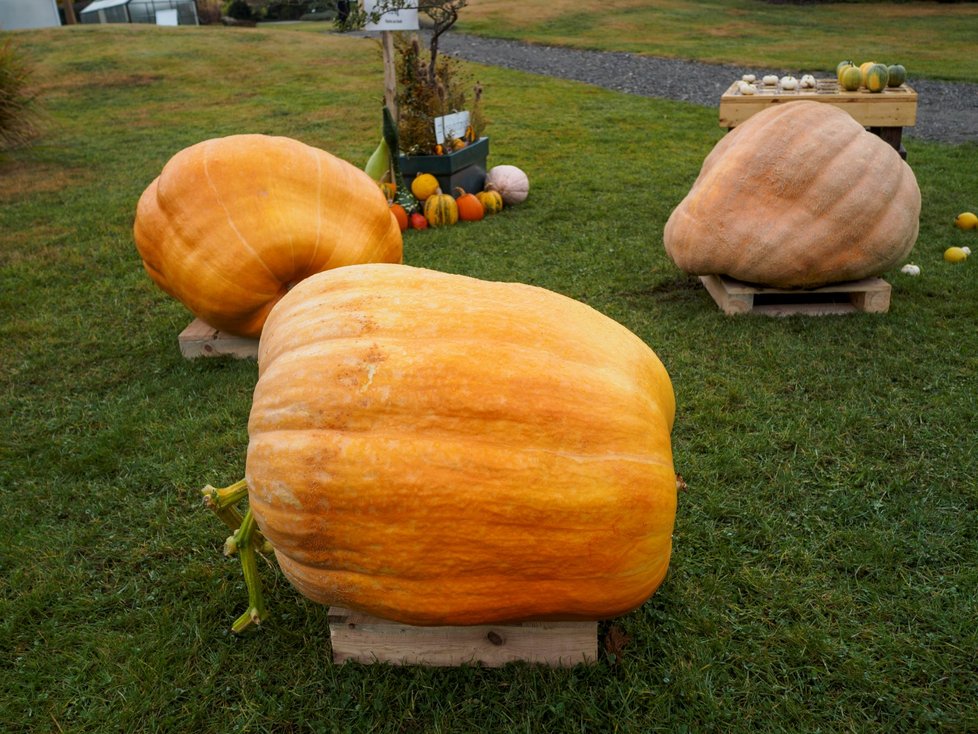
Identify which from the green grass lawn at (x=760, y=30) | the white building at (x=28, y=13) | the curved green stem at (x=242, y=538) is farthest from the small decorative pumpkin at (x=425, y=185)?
the white building at (x=28, y=13)

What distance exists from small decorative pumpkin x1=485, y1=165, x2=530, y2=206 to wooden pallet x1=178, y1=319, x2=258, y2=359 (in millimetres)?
3766

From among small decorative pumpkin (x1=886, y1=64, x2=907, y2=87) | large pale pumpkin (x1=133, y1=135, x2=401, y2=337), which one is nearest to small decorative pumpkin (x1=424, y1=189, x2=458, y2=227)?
large pale pumpkin (x1=133, y1=135, x2=401, y2=337)

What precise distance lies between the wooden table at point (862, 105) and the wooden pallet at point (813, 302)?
6.85 ft

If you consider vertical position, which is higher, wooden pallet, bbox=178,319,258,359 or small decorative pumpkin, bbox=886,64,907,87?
small decorative pumpkin, bbox=886,64,907,87

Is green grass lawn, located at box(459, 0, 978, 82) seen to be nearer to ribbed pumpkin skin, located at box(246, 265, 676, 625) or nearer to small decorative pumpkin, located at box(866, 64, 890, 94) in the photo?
small decorative pumpkin, located at box(866, 64, 890, 94)

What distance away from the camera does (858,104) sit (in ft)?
20.3

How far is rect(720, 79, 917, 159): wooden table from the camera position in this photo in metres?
6.14

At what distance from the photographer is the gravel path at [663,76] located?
35.5 ft

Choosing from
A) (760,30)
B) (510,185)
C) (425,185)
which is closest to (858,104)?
(510,185)

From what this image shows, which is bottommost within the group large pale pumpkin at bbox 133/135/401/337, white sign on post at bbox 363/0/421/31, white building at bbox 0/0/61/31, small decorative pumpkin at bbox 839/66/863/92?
large pale pumpkin at bbox 133/135/401/337

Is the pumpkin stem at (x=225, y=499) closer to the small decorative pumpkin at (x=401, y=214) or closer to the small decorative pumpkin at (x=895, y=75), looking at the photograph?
the small decorative pumpkin at (x=401, y=214)

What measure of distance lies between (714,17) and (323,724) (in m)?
28.2

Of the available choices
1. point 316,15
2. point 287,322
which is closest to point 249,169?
point 287,322

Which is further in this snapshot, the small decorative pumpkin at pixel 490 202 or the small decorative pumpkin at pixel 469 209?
the small decorative pumpkin at pixel 490 202
